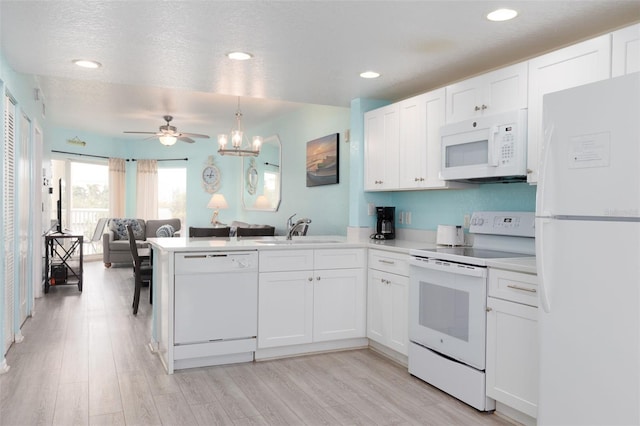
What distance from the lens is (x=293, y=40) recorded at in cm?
A: 305

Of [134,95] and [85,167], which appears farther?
[85,167]

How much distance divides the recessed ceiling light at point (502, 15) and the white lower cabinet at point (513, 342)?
138 cm

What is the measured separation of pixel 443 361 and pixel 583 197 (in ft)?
4.71

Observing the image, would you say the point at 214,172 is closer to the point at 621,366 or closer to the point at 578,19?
the point at 578,19

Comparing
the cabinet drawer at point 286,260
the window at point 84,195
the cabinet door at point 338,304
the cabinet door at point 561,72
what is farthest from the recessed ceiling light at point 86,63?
the window at point 84,195

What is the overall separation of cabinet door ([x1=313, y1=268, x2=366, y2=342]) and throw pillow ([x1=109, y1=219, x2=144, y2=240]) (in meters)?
5.96

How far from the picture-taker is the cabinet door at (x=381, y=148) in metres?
4.07

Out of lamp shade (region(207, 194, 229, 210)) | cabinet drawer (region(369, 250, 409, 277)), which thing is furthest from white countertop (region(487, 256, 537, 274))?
lamp shade (region(207, 194, 229, 210))

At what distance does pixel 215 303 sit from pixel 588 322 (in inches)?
93.5

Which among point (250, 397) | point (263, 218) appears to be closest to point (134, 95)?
point (263, 218)

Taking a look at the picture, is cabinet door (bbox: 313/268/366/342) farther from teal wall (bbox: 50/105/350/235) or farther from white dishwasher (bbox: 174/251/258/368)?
teal wall (bbox: 50/105/350/235)

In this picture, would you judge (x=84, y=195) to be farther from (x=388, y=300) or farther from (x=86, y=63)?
(x=388, y=300)

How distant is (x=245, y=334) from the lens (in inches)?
140

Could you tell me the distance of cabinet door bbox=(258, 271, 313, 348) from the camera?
142 inches
